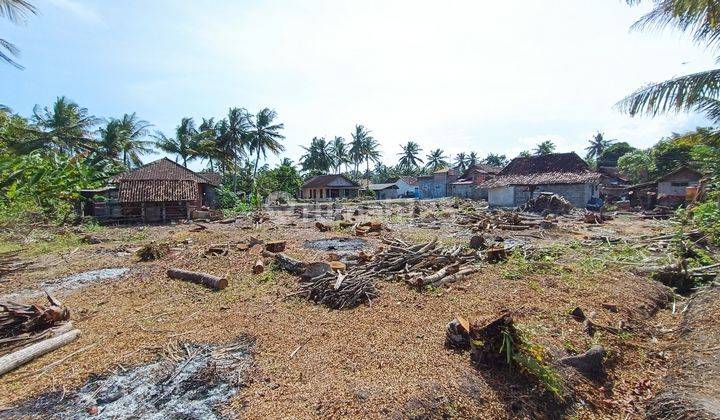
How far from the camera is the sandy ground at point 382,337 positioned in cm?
384

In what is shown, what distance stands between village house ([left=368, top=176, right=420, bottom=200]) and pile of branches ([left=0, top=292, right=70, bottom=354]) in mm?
53973

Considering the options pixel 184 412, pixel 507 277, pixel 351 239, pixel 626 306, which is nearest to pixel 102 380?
pixel 184 412

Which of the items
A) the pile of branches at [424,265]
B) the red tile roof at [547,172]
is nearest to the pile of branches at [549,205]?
the red tile roof at [547,172]

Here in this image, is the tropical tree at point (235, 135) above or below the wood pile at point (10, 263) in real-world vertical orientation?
above

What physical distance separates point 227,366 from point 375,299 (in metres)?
3.05

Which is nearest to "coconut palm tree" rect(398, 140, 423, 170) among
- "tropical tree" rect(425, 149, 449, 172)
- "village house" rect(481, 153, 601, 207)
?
"tropical tree" rect(425, 149, 449, 172)

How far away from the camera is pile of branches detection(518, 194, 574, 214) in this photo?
23.6 metres

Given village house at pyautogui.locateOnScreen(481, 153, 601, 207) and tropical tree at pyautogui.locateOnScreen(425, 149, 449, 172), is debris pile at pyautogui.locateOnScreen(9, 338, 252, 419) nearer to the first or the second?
village house at pyautogui.locateOnScreen(481, 153, 601, 207)

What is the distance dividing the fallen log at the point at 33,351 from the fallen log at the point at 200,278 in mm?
2719

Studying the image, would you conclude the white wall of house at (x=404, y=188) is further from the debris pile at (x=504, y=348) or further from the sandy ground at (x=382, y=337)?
the debris pile at (x=504, y=348)

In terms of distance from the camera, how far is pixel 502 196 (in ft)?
105

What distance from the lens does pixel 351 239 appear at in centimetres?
1469

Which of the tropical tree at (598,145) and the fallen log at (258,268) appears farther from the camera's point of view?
the tropical tree at (598,145)

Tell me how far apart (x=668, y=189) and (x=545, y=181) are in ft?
25.8
